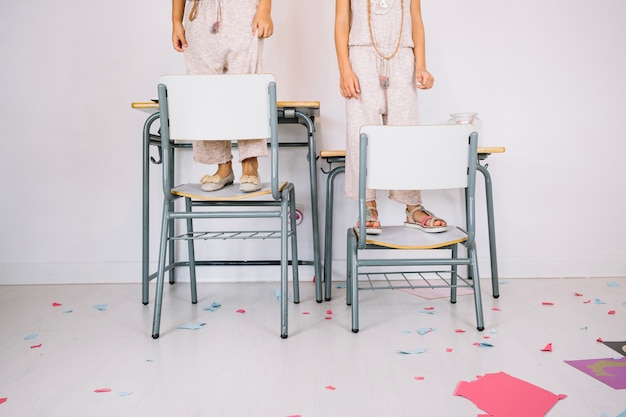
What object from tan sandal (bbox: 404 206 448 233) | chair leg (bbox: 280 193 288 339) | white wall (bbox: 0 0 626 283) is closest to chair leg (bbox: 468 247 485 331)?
tan sandal (bbox: 404 206 448 233)

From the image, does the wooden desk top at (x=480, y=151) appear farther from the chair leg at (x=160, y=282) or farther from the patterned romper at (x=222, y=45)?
the chair leg at (x=160, y=282)

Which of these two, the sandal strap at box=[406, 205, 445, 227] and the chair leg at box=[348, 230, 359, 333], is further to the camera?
the sandal strap at box=[406, 205, 445, 227]

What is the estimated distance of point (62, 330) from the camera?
1829 mm

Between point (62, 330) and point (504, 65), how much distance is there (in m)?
2.17

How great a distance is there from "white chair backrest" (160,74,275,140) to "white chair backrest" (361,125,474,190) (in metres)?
0.34

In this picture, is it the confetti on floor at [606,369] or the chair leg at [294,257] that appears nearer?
the confetti on floor at [606,369]

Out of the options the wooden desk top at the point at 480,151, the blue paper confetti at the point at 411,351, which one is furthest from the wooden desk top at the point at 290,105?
the blue paper confetti at the point at 411,351

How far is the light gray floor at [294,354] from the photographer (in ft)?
4.03

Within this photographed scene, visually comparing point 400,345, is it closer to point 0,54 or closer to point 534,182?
point 534,182

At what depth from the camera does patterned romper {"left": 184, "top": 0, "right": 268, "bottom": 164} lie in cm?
196

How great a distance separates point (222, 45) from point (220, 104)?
422mm

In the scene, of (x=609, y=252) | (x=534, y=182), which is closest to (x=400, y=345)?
(x=534, y=182)

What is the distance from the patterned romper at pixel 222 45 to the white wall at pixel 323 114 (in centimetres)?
52

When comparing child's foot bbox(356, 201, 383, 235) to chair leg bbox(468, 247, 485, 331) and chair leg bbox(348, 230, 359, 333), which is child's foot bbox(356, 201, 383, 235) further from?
chair leg bbox(468, 247, 485, 331)
